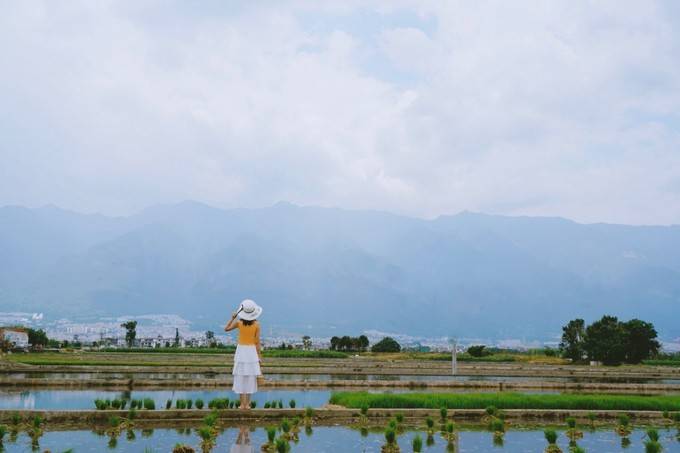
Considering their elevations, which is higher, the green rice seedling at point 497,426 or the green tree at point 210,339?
the green tree at point 210,339

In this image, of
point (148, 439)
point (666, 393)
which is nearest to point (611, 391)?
point (666, 393)

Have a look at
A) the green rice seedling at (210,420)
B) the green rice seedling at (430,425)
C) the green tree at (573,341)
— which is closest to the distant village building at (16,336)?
the green tree at (573,341)

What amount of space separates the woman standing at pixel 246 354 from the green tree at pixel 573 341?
48.6 metres

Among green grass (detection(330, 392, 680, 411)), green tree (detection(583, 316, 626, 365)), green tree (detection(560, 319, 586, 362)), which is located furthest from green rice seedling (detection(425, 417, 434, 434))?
green tree (detection(560, 319, 586, 362))

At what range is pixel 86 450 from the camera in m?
10.1

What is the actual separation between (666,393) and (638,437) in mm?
13058

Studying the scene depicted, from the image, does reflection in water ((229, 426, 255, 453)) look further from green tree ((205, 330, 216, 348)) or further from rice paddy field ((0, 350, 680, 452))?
green tree ((205, 330, 216, 348))

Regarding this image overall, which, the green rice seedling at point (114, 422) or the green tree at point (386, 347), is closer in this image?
the green rice seedling at point (114, 422)

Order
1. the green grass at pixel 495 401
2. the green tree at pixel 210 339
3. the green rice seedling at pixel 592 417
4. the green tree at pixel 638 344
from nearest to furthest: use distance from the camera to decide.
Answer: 1. the green rice seedling at pixel 592 417
2. the green grass at pixel 495 401
3. the green tree at pixel 638 344
4. the green tree at pixel 210 339

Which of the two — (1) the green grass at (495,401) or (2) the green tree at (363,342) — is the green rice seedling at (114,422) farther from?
(2) the green tree at (363,342)

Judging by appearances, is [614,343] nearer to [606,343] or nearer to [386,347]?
[606,343]

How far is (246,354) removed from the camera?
45.1 feet

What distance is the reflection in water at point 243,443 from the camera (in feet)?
33.7

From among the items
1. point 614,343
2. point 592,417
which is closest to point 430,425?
point 592,417
